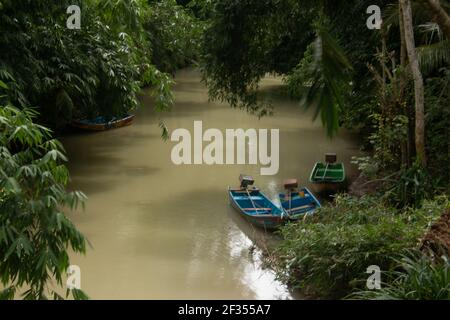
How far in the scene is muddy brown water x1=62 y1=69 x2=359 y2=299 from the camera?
6770 mm

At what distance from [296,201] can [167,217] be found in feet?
5.79

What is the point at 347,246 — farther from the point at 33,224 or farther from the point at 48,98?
the point at 48,98

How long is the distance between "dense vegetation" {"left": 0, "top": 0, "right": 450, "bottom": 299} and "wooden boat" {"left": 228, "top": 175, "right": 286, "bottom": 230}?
2.71 ft

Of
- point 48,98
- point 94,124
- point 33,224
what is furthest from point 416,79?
point 94,124

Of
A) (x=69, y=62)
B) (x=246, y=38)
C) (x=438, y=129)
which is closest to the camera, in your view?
(x=438, y=129)

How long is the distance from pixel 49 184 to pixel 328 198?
6.40 m

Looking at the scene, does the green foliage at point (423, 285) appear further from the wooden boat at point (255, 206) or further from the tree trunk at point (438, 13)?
the wooden boat at point (255, 206)

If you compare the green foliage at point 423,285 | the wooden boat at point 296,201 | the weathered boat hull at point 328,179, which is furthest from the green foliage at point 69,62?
the green foliage at point 423,285

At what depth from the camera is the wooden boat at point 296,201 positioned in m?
8.55

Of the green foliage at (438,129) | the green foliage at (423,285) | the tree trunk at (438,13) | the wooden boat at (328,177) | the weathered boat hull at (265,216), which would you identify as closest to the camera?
the tree trunk at (438,13)

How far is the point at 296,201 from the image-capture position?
8844 millimetres

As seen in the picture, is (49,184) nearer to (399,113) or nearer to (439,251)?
(439,251)

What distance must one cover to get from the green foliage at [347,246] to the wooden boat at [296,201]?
61.3 inches

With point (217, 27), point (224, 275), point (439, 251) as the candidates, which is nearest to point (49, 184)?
point (439, 251)
